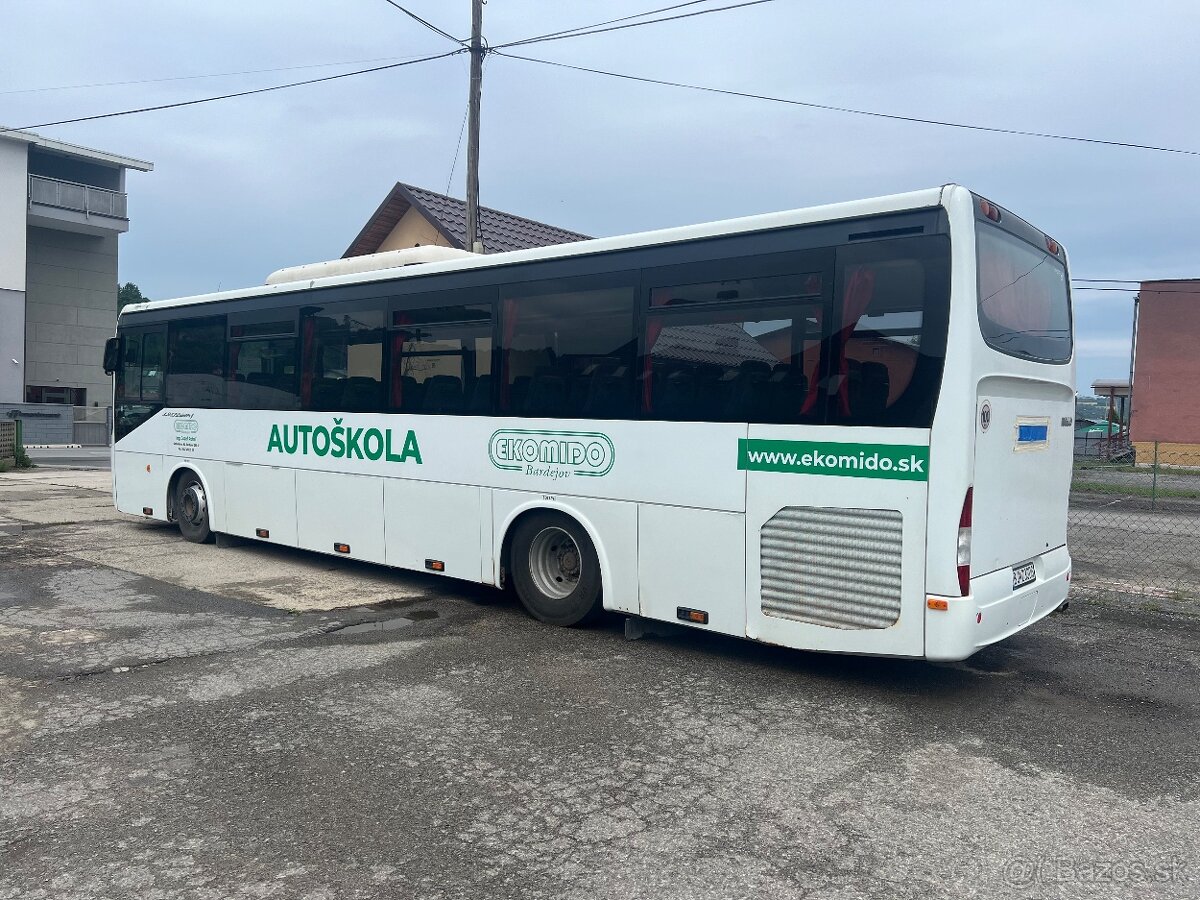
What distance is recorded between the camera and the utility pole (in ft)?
51.6

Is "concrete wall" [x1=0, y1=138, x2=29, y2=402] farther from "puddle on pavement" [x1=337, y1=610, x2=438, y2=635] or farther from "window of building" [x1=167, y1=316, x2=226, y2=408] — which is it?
"puddle on pavement" [x1=337, y1=610, x2=438, y2=635]

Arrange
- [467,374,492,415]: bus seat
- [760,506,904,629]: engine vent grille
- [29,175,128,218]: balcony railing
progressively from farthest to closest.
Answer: [29,175,128,218]: balcony railing
[467,374,492,415]: bus seat
[760,506,904,629]: engine vent grille

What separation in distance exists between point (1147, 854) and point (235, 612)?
6.62 m

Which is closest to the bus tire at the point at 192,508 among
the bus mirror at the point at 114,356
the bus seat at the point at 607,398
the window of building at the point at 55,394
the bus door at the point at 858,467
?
the bus mirror at the point at 114,356

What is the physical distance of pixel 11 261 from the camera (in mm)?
35719

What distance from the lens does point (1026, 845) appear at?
3930mm

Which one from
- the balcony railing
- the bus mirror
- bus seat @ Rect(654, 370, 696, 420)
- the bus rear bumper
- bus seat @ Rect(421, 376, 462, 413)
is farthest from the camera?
the balcony railing

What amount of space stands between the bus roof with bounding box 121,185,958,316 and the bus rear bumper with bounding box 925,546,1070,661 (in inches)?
89.6

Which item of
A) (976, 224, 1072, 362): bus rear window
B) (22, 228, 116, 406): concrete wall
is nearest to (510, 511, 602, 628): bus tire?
(976, 224, 1072, 362): bus rear window

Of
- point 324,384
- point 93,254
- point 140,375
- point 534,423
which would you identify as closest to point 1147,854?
point 534,423

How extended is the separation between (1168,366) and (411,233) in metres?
27.6

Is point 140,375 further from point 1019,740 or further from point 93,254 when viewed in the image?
point 93,254

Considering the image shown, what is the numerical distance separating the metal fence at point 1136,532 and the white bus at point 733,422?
3.83 m

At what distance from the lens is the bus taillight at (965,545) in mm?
5512
